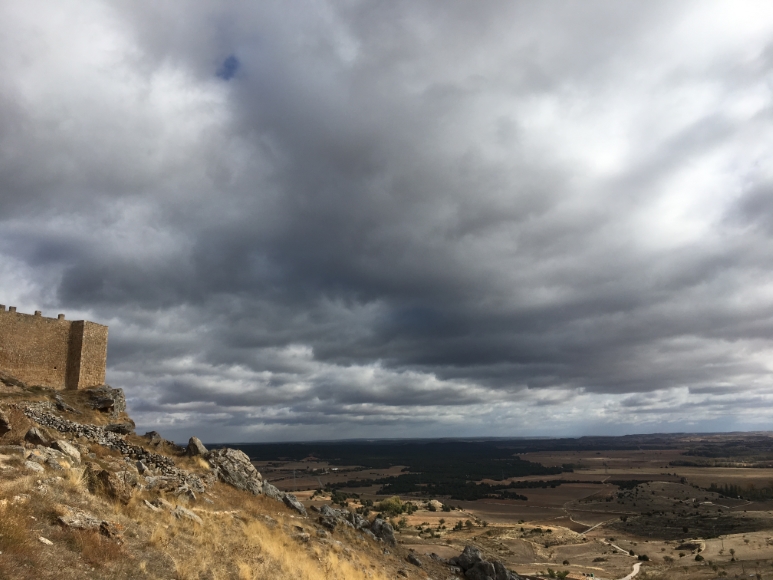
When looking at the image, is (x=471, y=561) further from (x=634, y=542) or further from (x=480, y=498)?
(x=480, y=498)

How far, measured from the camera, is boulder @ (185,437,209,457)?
32.0m

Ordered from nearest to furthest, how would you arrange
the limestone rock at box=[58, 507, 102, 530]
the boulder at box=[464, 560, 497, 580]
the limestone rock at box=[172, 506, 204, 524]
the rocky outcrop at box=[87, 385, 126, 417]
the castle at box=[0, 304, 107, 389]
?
the limestone rock at box=[58, 507, 102, 530] → the limestone rock at box=[172, 506, 204, 524] → the castle at box=[0, 304, 107, 389] → the rocky outcrop at box=[87, 385, 126, 417] → the boulder at box=[464, 560, 497, 580]

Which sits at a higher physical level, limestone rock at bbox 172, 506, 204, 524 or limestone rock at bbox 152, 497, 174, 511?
limestone rock at bbox 152, 497, 174, 511

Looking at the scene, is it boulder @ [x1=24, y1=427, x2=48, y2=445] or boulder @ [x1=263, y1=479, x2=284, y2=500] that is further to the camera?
boulder @ [x1=263, y1=479, x2=284, y2=500]

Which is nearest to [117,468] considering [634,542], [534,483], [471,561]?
[471,561]

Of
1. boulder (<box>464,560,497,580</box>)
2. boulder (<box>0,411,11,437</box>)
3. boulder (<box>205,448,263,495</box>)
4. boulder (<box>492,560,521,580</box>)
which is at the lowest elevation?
boulder (<box>492,560,521,580</box>)

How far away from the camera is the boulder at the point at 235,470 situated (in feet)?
101

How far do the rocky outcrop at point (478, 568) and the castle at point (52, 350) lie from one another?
Result: 2829cm

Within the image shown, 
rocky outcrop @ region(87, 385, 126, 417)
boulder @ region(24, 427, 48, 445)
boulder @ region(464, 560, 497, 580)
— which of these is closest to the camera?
boulder @ region(24, 427, 48, 445)

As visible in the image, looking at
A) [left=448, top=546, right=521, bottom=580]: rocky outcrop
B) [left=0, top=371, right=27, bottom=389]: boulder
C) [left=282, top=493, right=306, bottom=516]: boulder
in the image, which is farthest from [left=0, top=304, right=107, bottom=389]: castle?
[left=448, top=546, right=521, bottom=580]: rocky outcrop

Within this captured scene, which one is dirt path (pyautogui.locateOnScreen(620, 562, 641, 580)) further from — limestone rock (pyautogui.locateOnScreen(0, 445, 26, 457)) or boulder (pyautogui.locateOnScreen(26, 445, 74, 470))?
limestone rock (pyautogui.locateOnScreen(0, 445, 26, 457))

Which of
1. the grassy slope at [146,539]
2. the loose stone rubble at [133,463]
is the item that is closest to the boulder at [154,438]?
the loose stone rubble at [133,463]

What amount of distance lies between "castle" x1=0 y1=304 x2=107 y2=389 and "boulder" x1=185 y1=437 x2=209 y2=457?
8.28 m

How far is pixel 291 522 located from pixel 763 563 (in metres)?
58.0
